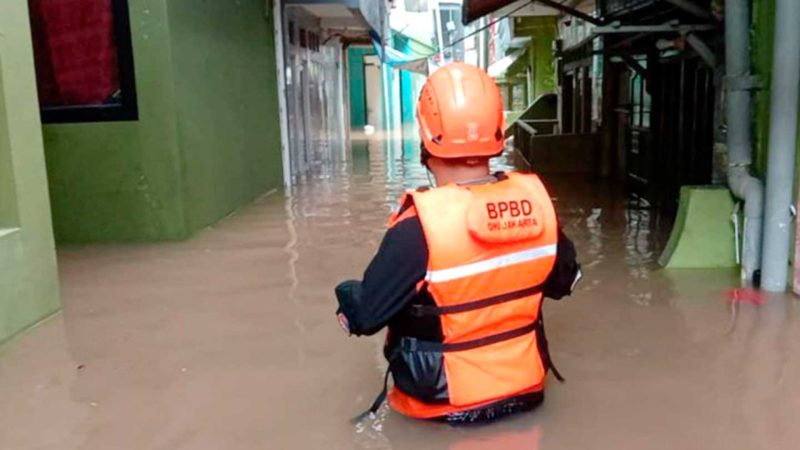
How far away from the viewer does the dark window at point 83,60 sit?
20.8 feet

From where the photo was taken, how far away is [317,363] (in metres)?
3.69

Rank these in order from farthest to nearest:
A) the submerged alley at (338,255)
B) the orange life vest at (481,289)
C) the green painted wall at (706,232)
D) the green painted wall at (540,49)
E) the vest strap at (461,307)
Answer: the green painted wall at (540,49), the green painted wall at (706,232), the submerged alley at (338,255), the vest strap at (461,307), the orange life vest at (481,289)

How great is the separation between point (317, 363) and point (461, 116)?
1.62 m

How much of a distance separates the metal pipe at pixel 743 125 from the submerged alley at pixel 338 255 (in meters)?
0.01

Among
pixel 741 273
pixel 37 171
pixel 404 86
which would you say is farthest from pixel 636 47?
pixel 404 86

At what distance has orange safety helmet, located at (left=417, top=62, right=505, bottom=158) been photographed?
103 inches

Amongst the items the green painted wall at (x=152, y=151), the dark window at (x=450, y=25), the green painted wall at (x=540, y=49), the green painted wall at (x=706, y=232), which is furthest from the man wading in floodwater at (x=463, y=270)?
the dark window at (x=450, y=25)

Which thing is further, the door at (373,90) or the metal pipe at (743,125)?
the door at (373,90)

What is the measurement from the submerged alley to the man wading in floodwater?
0.01 metres

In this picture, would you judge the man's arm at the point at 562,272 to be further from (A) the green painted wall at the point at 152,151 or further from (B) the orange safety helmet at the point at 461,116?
(A) the green painted wall at the point at 152,151

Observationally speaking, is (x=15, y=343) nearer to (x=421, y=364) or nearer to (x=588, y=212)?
(x=421, y=364)

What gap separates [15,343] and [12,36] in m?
1.65

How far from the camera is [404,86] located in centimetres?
3147

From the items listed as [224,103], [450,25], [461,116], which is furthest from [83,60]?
[450,25]
